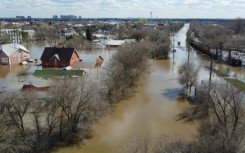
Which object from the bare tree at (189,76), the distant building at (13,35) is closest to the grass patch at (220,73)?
the bare tree at (189,76)

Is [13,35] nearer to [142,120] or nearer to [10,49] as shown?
[10,49]

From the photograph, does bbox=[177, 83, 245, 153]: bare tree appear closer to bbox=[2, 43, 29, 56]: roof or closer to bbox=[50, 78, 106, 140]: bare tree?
bbox=[50, 78, 106, 140]: bare tree

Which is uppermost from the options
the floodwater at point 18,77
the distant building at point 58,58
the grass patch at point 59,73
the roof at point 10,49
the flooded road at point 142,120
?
the roof at point 10,49

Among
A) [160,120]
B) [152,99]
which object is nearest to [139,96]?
[152,99]

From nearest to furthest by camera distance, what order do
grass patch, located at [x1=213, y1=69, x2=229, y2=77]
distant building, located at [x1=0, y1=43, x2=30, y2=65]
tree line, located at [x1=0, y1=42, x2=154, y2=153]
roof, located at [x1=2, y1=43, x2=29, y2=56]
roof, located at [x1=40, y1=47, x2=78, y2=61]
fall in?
tree line, located at [x1=0, y1=42, x2=154, y2=153], grass patch, located at [x1=213, y1=69, x2=229, y2=77], roof, located at [x1=40, y1=47, x2=78, y2=61], distant building, located at [x1=0, y1=43, x2=30, y2=65], roof, located at [x1=2, y1=43, x2=29, y2=56]

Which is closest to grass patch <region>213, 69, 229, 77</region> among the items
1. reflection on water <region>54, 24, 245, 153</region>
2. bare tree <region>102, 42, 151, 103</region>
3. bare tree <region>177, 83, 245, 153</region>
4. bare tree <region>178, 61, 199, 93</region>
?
reflection on water <region>54, 24, 245, 153</region>

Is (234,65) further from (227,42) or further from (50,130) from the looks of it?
(50,130)

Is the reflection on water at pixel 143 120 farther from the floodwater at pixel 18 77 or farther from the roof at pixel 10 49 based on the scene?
the roof at pixel 10 49
